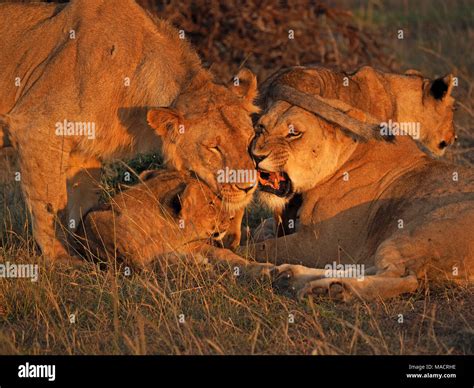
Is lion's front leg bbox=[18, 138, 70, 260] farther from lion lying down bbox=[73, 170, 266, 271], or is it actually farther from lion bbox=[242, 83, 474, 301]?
lion bbox=[242, 83, 474, 301]

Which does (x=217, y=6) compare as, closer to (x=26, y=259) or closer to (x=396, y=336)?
(x=26, y=259)

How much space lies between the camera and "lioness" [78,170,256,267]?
18.1ft

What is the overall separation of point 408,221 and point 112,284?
170 cm

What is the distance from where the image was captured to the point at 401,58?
1199 cm

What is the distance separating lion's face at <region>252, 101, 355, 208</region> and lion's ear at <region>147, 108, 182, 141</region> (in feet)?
1.71

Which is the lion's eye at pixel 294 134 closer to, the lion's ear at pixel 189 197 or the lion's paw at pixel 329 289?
the lion's ear at pixel 189 197

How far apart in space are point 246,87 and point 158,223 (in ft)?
3.20

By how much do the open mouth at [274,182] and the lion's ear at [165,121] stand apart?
693 millimetres

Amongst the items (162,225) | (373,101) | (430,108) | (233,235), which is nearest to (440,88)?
(430,108)

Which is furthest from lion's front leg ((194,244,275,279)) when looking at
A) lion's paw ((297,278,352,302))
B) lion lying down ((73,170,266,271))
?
lion's paw ((297,278,352,302))

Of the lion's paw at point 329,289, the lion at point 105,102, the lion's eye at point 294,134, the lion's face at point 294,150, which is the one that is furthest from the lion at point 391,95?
the lion's paw at point 329,289

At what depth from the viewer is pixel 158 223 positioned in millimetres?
5598

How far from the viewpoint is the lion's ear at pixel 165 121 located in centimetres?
526

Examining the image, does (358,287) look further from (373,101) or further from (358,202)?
(373,101)
